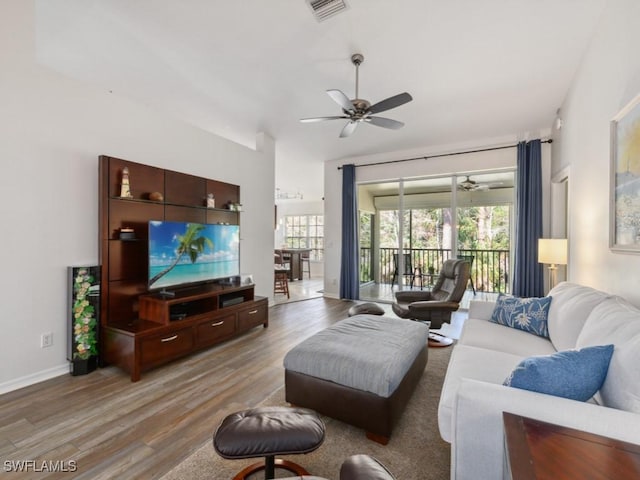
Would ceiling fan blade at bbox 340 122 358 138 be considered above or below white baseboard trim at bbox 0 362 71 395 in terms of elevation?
above

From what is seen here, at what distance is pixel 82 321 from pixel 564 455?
3.27 meters

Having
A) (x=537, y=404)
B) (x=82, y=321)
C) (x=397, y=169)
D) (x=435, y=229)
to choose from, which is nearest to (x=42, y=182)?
(x=82, y=321)

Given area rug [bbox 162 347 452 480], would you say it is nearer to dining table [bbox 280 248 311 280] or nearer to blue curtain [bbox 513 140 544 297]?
blue curtain [bbox 513 140 544 297]

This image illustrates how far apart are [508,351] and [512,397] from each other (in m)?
1.07

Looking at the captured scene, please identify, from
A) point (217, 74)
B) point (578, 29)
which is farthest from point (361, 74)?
point (578, 29)

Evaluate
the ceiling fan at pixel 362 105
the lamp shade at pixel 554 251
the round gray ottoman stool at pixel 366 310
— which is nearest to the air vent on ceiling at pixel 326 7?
the ceiling fan at pixel 362 105

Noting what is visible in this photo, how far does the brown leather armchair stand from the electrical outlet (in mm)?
3304

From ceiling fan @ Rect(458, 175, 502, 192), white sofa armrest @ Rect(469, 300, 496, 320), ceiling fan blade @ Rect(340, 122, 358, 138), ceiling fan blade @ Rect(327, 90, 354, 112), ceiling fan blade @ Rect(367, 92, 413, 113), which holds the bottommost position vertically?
white sofa armrest @ Rect(469, 300, 496, 320)

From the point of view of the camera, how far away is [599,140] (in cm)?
249

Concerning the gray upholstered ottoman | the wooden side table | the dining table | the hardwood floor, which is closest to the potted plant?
the hardwood floor

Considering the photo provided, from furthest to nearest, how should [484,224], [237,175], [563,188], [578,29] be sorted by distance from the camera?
[484,224] < [237,175] < [563,188] < [578,29]

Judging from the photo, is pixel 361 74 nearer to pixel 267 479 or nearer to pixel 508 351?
pixel 508 351

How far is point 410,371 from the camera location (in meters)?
2.06

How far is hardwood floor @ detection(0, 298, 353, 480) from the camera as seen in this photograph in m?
1.61
